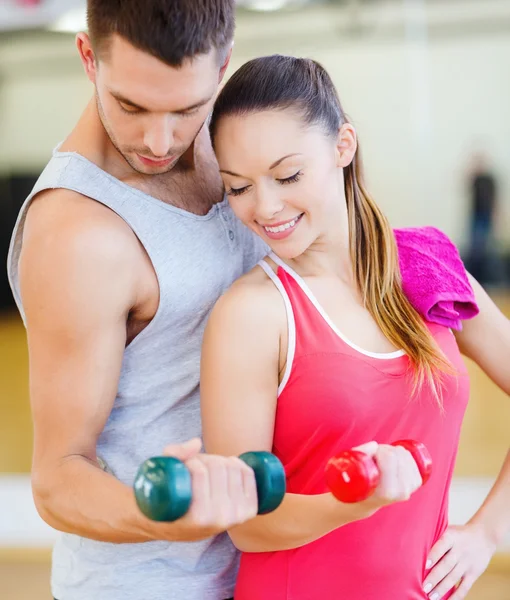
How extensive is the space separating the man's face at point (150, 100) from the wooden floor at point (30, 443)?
2149 millimetres

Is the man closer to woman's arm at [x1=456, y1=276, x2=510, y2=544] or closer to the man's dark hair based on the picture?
the man's dark hair

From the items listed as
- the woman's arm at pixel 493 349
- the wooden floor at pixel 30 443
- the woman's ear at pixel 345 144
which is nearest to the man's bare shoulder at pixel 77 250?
the woman's ear at pixel 345 144

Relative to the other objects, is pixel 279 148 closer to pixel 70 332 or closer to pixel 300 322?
pixel 300 322

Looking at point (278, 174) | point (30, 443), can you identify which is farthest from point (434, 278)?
point (30, 443)

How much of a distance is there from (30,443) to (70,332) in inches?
140

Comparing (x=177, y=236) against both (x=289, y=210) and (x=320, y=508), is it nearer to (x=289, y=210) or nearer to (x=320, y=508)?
(x=289, y=210)

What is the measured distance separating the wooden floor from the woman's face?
76.1 inches

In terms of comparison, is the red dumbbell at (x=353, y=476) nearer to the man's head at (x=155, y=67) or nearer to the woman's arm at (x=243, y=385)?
the woman's arm at (x=243, y=385)

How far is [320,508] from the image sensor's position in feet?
3.69

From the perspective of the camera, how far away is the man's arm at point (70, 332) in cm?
119

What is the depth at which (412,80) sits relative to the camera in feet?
25.0

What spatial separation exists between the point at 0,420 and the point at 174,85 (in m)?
4.30

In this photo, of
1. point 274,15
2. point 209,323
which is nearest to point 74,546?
point 209,323

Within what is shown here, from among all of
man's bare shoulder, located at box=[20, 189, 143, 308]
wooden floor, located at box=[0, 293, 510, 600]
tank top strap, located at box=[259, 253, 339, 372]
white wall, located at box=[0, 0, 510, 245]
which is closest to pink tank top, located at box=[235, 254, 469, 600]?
tank top strap, located at box=[259, 253, 339, 372]
